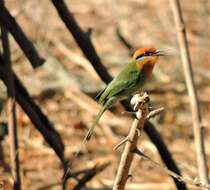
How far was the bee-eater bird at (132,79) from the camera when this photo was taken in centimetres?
250

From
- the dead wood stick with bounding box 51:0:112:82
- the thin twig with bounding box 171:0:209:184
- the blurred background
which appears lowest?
the blurred background

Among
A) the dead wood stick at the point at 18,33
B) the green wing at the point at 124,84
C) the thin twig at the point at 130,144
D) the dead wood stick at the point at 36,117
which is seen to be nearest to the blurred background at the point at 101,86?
the dead wood stick at the point at 36,117

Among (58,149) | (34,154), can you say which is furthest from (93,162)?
(58,149)

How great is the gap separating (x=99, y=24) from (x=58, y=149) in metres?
4.00

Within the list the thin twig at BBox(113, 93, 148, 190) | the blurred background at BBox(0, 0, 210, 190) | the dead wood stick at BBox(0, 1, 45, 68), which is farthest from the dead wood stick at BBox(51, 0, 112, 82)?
the blurred background at BBox(0, 0, 210, 190)

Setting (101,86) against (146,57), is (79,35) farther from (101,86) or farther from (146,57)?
(101,86)

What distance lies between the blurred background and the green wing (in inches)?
49.2

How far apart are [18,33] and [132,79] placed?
0.55 meters

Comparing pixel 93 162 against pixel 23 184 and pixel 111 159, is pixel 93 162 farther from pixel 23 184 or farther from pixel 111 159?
pixel 23 184

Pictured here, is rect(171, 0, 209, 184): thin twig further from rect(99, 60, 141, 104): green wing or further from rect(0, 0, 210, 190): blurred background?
rect(0, 0, 210, 190): blurred background

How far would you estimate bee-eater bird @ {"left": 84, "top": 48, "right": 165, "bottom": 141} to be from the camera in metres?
2.50

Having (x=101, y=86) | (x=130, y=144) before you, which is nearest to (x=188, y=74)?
(x=130, y=144)

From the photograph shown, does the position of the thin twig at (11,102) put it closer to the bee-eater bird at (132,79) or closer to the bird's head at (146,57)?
the bee-eater bird at (132,79)

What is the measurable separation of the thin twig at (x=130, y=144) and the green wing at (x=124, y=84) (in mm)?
286
